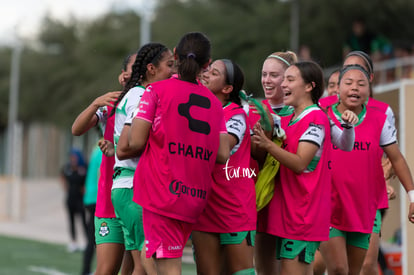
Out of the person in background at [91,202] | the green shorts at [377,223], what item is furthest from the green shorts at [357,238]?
the person in background at [91,202]

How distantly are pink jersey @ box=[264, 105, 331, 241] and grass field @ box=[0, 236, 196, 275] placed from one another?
686 cm

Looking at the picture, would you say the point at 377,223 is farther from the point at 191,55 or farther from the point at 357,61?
the point at 191,55

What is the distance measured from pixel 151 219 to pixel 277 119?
1.50 metres

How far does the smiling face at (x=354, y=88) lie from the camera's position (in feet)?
21.3

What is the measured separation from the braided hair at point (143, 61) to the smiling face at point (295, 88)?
3.19 feet

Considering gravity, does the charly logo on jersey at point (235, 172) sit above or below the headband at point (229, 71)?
below

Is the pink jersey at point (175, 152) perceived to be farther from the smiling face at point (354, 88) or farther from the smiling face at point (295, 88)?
the smiling face at point (354, 88)

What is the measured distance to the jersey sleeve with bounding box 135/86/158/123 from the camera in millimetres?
5160

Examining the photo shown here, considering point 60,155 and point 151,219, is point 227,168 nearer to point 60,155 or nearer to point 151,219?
point 151,219

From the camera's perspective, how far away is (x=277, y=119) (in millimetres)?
6156

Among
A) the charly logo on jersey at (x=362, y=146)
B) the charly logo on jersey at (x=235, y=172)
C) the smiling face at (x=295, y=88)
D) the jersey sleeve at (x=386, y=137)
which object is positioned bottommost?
the charly logo on jersey at (x=235, y=172)

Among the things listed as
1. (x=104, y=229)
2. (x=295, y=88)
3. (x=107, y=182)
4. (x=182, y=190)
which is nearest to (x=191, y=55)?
(x=182, y=190)

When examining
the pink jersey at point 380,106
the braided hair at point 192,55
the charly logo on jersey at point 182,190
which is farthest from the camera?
the pink jersey at point 380,106

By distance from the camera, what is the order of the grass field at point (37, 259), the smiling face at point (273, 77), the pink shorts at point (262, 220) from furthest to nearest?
the grass field at point (37, 259), the smiling face at point (273, 77), the pink shorts at point (262, 220)
